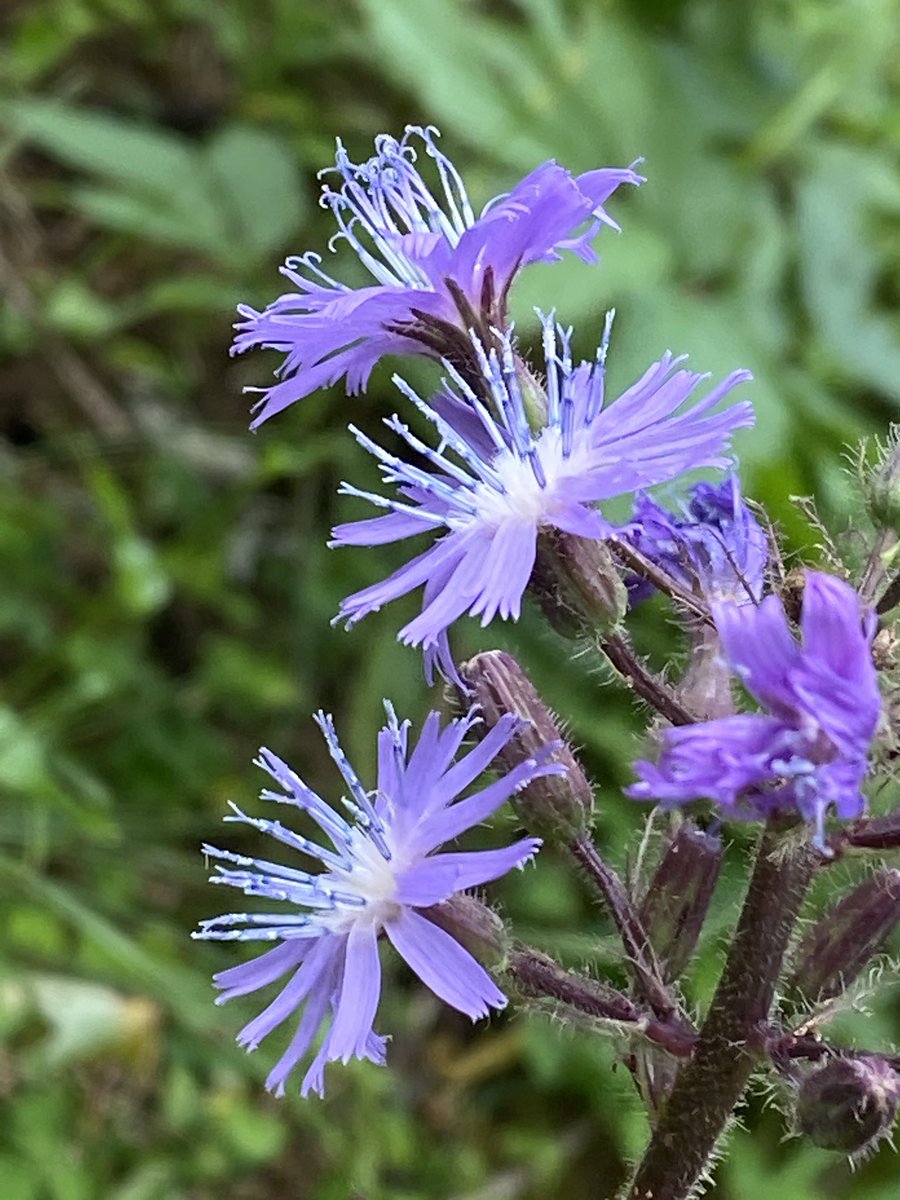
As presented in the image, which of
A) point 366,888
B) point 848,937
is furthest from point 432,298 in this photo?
point 848,937

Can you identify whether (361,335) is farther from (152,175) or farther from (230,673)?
(152,175)

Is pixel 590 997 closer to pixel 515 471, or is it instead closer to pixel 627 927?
pixel 627 927

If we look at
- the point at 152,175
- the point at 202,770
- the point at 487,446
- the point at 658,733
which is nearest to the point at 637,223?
the point at 152,175

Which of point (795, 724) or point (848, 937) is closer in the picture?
point (795, 724)

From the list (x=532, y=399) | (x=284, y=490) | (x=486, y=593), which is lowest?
(x=284, y=490)

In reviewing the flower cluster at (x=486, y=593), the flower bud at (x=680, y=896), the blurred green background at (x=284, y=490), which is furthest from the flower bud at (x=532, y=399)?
the blurred green background at (x=284, y=490)

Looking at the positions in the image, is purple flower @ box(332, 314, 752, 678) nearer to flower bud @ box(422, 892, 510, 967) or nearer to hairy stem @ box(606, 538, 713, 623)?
hairy stem @ box(606, 538, 713, 623)
